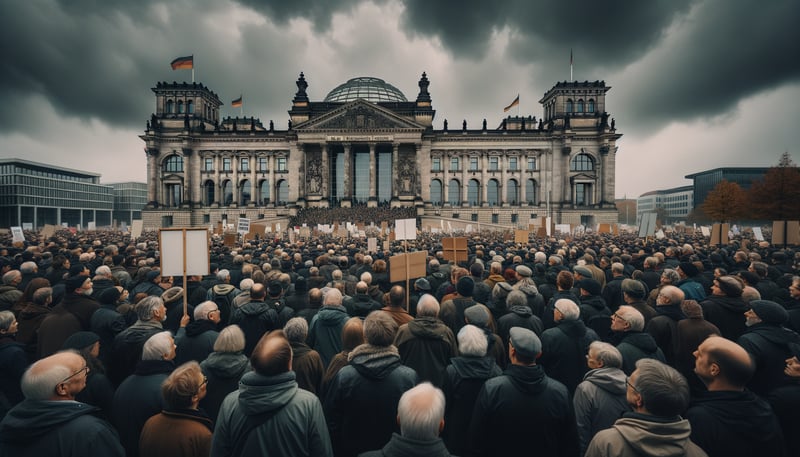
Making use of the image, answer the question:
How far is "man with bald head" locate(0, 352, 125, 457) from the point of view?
103 inches

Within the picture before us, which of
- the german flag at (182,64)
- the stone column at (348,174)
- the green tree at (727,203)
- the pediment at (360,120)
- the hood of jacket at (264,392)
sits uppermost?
the german flag at (182,64)

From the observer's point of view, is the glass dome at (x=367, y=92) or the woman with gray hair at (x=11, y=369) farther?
the glass dome at (x=367, y=92)

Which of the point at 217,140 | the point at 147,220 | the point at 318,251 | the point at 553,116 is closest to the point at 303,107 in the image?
the point at 217,140

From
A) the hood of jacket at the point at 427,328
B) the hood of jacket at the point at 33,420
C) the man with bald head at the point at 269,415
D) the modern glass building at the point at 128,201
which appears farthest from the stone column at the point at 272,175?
the modern glass building at the point at 128,201

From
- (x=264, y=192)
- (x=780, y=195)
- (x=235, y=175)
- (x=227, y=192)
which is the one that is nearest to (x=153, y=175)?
(x=227, y=192)

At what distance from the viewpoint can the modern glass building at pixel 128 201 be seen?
12481 cm

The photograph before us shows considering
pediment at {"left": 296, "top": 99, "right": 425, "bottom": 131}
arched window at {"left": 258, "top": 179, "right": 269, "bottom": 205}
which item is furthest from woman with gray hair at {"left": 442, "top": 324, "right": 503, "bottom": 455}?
arched window at {"left": 258, "top": 179, "right": 269, "bottom": 205}

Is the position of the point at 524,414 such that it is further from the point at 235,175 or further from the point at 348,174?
the point at 235,175

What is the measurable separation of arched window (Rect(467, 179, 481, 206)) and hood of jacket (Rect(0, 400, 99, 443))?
6729 cm

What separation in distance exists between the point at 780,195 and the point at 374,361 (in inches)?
3188

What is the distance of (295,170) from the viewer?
6519 centimetres

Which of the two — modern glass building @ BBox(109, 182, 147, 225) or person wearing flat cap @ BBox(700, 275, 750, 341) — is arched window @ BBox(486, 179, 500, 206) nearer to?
person wearing flat cap @ BBox(700, 275, 750, 341)

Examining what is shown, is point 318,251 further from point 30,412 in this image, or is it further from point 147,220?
point 147,220

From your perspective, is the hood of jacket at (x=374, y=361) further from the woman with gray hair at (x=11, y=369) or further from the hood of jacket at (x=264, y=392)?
the woman with gray hair at (x=11, y=369)
